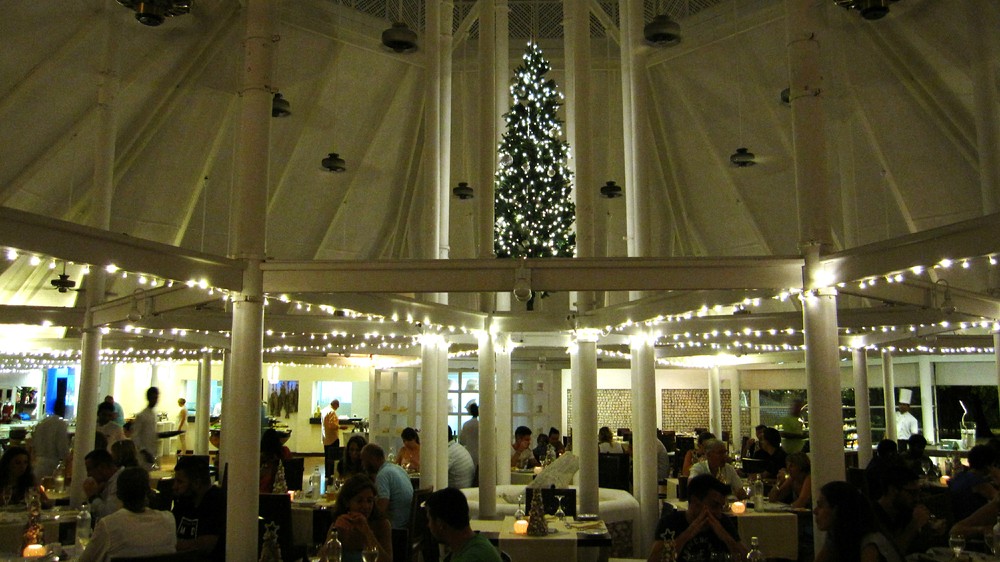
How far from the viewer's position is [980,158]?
40.6 ft

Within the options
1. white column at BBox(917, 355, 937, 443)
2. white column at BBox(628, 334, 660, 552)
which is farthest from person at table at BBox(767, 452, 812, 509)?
white column at BBox(917, 355, 937, 443)

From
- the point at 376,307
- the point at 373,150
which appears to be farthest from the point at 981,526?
the point at 373,150

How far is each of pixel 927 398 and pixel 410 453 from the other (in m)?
14.4

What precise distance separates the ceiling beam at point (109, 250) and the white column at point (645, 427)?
611 centimetres

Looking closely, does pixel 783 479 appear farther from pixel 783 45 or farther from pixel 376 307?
pixel 783 45

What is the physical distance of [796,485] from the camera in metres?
10.0

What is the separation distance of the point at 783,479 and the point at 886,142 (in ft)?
21.5

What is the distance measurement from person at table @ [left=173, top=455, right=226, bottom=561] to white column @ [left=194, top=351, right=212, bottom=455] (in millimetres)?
12492

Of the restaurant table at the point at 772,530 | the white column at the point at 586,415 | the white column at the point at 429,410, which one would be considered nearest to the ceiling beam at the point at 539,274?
the restaurant table at the point at 772,530

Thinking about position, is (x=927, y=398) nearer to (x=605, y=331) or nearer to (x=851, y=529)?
(x=605, y=331)

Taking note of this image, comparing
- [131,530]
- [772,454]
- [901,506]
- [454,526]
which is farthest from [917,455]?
[131,530]

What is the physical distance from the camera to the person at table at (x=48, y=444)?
11883 mm

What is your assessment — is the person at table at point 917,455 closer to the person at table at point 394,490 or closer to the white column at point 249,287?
the person at table at point 394,490

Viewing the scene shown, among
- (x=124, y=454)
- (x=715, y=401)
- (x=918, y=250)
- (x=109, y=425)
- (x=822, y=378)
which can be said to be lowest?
(x=124, y=454)
